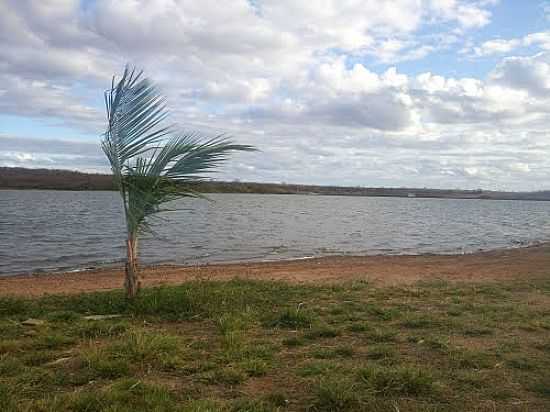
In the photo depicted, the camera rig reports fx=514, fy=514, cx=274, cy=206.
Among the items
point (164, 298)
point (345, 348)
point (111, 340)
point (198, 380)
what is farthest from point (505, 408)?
point (164, 298)

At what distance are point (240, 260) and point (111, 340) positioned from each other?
15.2m

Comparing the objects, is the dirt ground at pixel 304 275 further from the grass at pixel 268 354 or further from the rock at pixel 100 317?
the rock at pixel 100 317

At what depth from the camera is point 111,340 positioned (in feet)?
20.4

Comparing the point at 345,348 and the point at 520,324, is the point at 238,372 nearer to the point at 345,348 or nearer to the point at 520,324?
the point at 345,348

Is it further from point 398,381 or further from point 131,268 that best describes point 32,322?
point 398,381

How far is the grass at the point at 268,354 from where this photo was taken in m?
4.44

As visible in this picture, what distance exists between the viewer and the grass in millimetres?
4438

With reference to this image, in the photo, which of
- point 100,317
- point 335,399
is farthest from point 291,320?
point 335,399

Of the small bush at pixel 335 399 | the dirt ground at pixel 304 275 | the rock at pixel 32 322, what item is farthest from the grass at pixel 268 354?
the dirt ground at pixel 304 275

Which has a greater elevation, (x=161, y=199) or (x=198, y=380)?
(x=161, y=199)

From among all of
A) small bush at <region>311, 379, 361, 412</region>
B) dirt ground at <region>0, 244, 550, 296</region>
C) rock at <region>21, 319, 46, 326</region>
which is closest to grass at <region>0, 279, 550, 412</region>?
small bush at <region>311, 379, 361, 412</region>

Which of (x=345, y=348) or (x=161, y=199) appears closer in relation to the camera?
(x=345, y=348)

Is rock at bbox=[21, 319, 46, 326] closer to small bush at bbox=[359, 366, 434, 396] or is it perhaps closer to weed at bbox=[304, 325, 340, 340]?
weed at bbox=[304, 325, 340, 340]

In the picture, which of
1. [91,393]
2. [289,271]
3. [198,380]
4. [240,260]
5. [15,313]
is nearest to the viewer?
[91,393]
